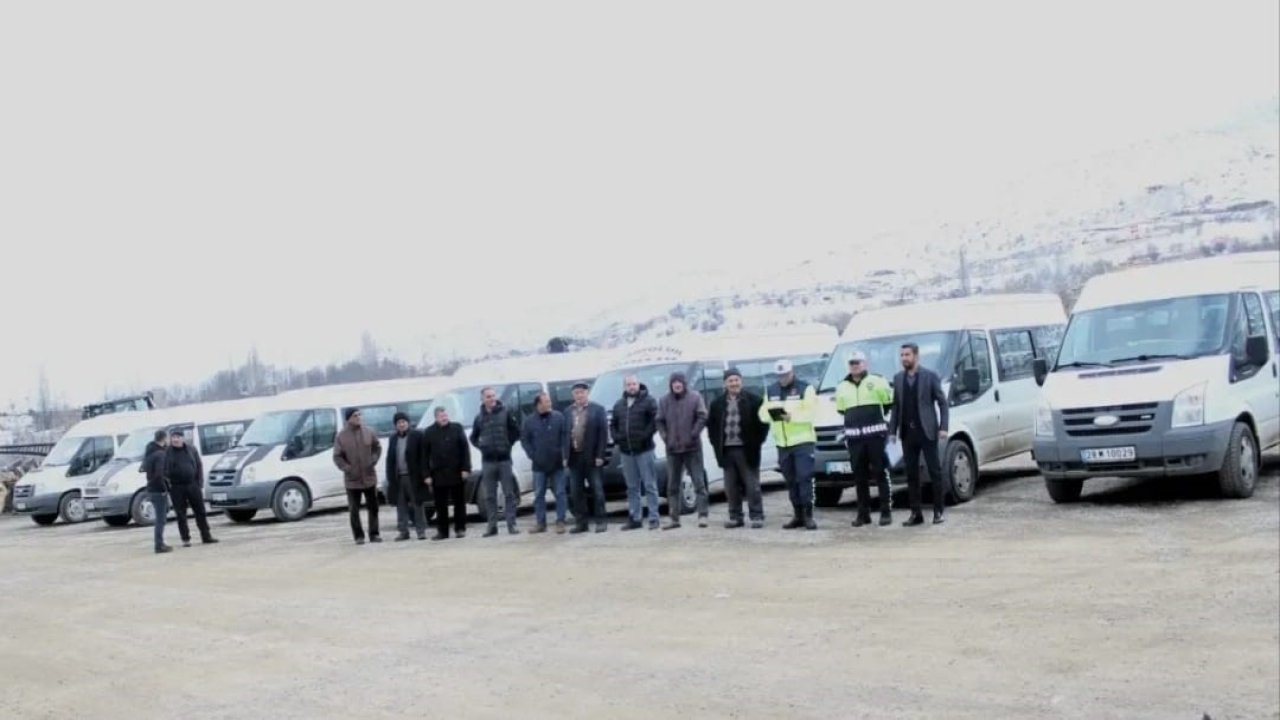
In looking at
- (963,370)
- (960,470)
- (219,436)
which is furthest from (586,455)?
(219,436)

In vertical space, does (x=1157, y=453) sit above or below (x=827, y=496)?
above

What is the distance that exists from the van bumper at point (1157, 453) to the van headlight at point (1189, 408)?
7 cm

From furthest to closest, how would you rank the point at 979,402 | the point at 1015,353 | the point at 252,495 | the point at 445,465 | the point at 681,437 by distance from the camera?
1. the point at 252,495
2. the point at 1015,353
3. the point at 445,465
4. the point at 979,402
5. the point at 681,437

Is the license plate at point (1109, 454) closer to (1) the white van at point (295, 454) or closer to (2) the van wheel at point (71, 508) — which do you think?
(1) the white van at point (295, 454)

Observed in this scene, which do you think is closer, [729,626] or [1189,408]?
[729,626]

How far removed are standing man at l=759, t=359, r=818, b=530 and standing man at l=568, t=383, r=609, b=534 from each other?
2389mm

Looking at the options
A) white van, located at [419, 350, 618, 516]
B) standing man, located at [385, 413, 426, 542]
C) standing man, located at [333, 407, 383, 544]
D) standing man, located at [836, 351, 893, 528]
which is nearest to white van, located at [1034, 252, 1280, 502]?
standing man, located at [836, 351, 893, 528]

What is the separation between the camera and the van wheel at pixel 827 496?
A: 16.6 meters

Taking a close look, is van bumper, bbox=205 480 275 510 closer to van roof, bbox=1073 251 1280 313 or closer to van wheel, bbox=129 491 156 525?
van wheel, bbox=129 491 156 525

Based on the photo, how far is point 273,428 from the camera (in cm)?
2364

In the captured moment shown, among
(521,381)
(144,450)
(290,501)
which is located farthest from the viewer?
(144,450)

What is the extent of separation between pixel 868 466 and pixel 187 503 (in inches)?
406

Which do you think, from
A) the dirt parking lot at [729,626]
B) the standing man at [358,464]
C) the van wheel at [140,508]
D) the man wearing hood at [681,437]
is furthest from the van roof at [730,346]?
the van wheel at [140,508]

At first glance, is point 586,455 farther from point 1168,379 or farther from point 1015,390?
point 1168,379
